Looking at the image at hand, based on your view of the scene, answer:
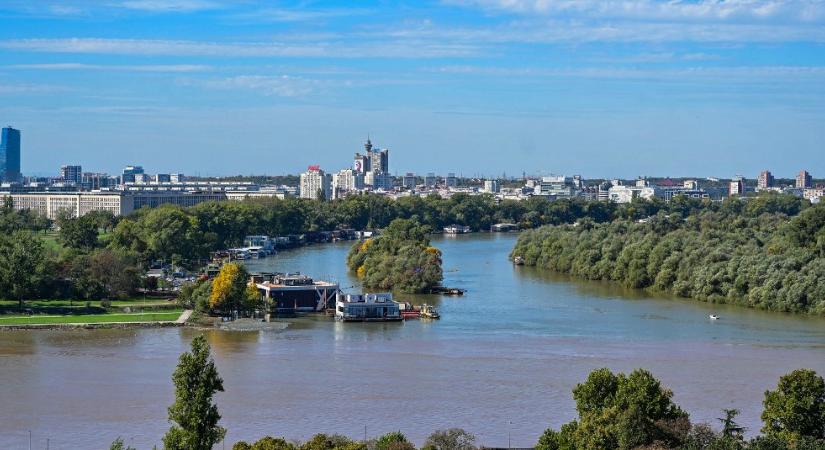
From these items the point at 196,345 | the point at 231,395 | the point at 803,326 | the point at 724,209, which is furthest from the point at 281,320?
the point at 724,209

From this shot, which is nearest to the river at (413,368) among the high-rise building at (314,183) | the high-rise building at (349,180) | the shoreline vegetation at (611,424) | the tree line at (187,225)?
the shoreline vegetation at (611,424)

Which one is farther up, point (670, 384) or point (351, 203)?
point (351, 203)

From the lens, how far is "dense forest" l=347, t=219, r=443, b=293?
1986 cm

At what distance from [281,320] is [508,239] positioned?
20.5 metres

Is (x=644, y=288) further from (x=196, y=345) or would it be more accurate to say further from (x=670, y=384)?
(x=196, y=345)

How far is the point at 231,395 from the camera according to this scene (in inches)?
429

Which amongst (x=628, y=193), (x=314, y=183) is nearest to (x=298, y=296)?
(x=314, y=183)

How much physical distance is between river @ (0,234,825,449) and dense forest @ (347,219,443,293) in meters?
1.50

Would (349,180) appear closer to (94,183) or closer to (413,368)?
(94,183)

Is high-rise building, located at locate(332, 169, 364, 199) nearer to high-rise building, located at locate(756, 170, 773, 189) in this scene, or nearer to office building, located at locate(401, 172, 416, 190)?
office building, located at locate(401, 172, 416, 190)

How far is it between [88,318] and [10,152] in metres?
68.1

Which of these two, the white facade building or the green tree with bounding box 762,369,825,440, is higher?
the white facade building

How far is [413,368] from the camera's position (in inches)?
488

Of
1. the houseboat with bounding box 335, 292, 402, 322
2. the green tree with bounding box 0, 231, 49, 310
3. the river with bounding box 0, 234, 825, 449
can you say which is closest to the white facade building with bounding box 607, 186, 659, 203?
the river with bounding box 0, 234, 825, 449
